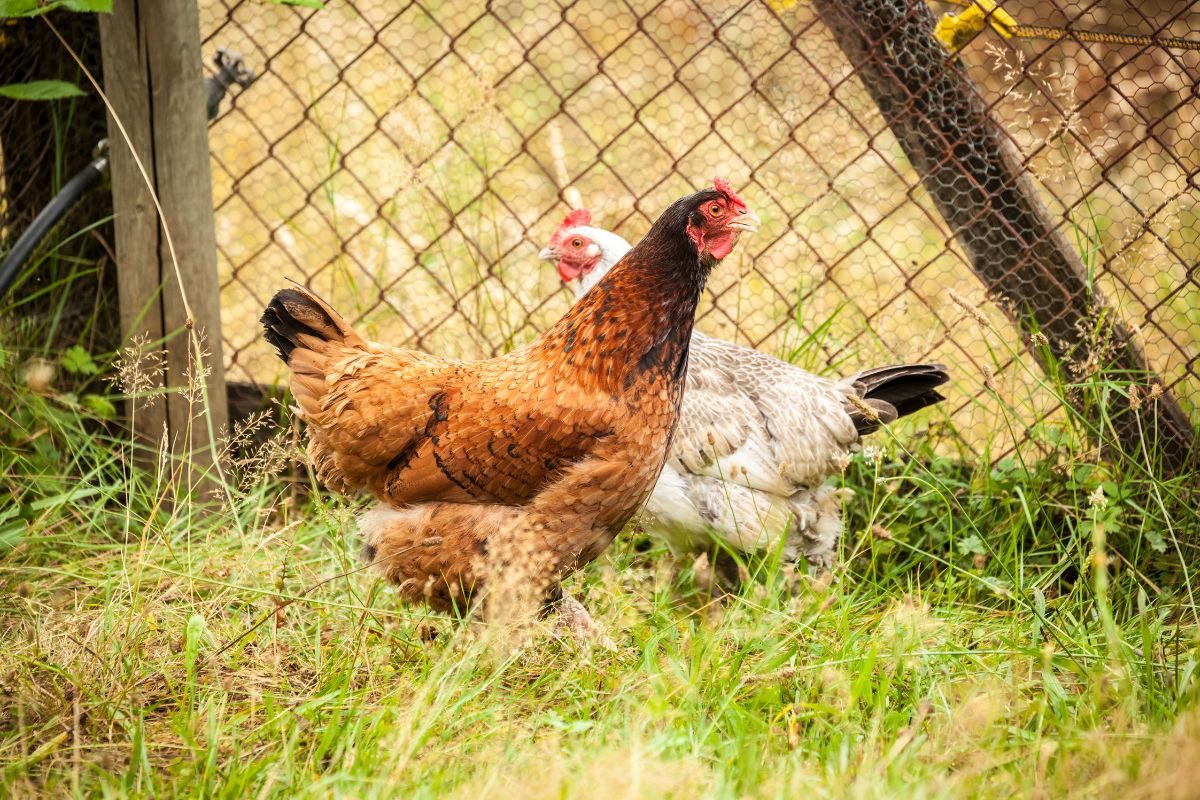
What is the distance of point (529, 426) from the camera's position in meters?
2.24

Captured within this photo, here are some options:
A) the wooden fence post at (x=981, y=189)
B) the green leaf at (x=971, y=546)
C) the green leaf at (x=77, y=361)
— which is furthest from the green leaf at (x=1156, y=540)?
the green leaf at (x=77, y=361)

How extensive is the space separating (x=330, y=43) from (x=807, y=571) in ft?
11.8

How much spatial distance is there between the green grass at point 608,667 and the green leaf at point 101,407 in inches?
2.2

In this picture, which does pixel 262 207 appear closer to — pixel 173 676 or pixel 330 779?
pixel 173 676

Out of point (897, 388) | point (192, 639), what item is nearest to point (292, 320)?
point (192, 639)

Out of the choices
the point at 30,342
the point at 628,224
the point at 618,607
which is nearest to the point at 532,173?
the point at 628,224

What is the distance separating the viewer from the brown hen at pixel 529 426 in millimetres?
2223

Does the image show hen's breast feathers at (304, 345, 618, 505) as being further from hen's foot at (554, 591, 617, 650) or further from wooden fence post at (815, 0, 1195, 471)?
wooden fence post at (815, 0, 1195, 471)

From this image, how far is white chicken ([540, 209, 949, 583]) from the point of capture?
9.34 ft

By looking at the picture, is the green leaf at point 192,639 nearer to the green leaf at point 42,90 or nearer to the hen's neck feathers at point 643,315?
the hen's neck feathers at point 643,315

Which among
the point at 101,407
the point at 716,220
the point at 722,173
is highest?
the point at 722,173

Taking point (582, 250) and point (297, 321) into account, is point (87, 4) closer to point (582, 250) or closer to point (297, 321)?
point (297, 321)

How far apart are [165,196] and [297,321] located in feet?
2.13

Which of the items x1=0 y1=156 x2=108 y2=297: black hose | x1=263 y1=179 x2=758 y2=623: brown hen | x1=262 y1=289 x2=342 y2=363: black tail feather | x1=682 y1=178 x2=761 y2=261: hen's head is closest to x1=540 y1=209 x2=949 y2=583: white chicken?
x1=263 y1=179 x2=758 y2=623: brown hen
